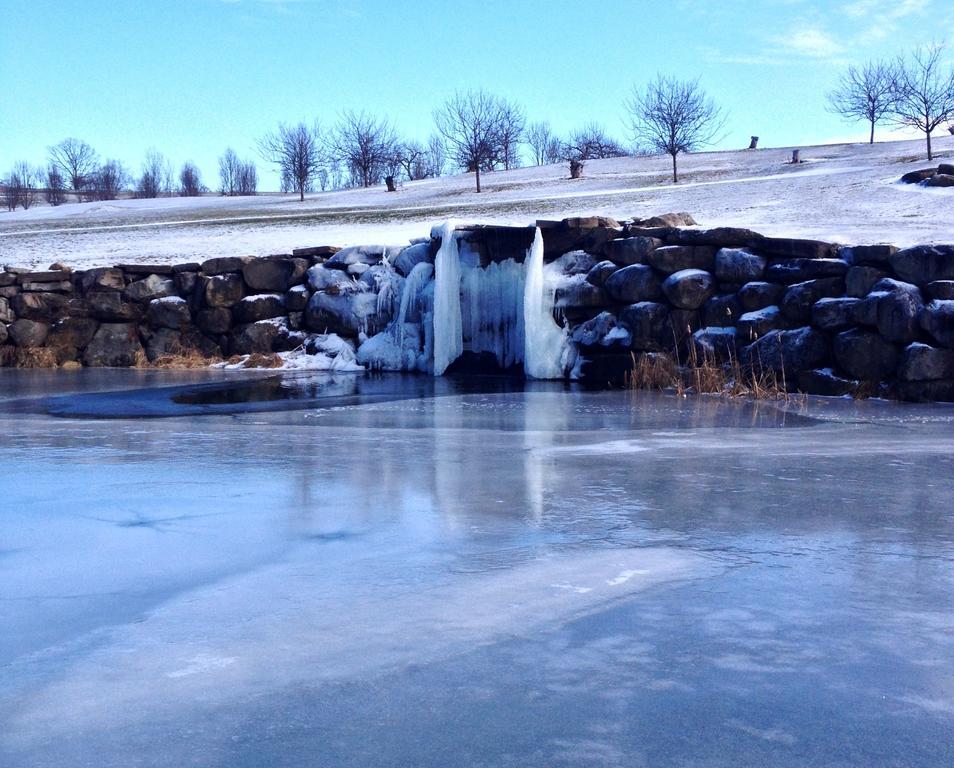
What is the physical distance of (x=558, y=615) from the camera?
360 centimetres

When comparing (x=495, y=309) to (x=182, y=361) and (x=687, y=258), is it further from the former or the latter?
(x=182, y=361)

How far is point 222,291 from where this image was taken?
19.0 m

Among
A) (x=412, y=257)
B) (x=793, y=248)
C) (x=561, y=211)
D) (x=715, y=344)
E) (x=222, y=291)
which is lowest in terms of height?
(x=715, y=344)

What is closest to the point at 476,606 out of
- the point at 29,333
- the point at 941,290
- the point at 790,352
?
Result: the point at 941,290

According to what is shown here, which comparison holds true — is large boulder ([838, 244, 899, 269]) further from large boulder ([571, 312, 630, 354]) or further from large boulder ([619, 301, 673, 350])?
large boulder ([571, 312, 630, 354])

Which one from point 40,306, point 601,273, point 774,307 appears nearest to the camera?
point 774,307

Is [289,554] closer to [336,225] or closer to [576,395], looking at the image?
[576,395]

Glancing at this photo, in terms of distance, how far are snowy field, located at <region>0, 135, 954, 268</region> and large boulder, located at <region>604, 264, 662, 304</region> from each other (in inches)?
79.2

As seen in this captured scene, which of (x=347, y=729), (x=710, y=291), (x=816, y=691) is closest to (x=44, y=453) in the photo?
(x=347, y=729)

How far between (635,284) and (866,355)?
142 inches

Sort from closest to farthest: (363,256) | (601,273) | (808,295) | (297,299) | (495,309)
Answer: (808,295)
(601,273)
(495,309)
(297,299)
(363,256)

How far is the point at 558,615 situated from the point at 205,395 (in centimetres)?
964

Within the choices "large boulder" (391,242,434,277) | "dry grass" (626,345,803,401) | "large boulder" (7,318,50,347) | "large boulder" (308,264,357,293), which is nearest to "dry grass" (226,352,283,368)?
"large boulder" (308,264,357,293)

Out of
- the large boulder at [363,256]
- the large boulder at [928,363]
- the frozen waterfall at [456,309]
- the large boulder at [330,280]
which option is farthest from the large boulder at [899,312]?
the large boulder at [330,280]
